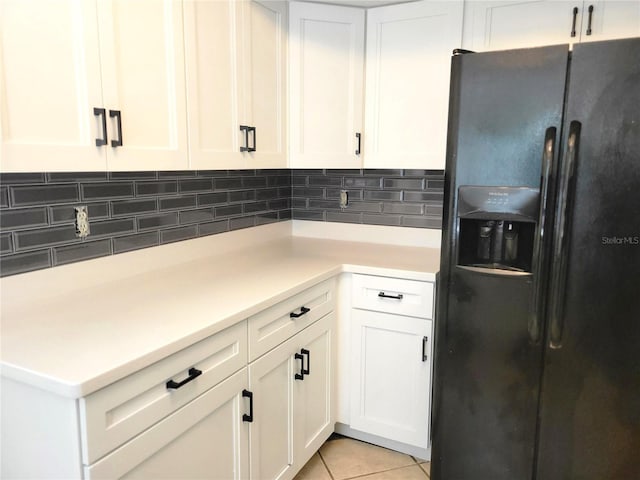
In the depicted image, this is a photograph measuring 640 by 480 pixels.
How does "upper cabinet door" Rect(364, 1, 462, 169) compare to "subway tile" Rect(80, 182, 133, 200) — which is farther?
"upper cabinet door" Rect(364, 1, 462, 169)

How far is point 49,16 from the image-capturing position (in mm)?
1250

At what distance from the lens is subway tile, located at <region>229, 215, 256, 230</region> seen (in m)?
2.46

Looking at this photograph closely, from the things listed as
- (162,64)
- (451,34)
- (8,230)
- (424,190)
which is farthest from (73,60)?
(424,190)

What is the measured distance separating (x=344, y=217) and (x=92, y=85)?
1.66 meters

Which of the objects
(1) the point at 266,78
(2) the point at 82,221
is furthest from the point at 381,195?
(2) the point at 82,221

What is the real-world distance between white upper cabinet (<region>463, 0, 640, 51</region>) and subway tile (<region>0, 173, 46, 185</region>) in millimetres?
1789

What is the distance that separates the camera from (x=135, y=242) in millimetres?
1916

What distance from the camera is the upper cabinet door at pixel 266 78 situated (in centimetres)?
202

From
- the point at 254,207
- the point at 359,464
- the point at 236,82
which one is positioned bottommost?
the point at 359,464

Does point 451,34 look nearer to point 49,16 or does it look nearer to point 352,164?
point 352,164

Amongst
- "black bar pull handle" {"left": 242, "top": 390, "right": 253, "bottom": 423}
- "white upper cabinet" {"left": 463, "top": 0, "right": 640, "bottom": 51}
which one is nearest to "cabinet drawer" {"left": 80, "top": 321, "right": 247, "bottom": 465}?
"black bar pull handle" {"left": 242, "top": 390, "right": 253, "bottom": 423}

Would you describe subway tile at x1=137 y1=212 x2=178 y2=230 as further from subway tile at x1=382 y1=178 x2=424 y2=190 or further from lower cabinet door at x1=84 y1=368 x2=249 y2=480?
subway tile at x1=382 y1=178 x2=424 y2=190

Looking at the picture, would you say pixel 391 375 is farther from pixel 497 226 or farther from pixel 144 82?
pixel 144 82

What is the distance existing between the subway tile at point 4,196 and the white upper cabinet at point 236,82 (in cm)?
58
